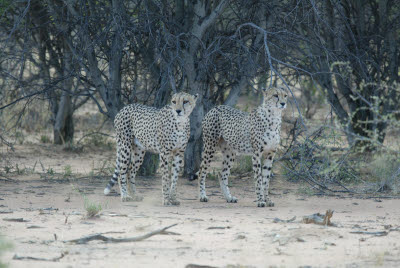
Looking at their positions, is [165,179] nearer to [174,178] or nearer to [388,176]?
[174,178]

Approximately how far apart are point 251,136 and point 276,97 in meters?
0.62

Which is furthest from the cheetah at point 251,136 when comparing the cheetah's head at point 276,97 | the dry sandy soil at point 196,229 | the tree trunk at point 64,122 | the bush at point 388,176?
the tree trunk at point 64,122

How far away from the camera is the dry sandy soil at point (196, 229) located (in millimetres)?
4638

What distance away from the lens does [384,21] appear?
10.8 meters

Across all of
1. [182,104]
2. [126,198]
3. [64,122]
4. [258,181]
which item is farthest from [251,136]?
[64,122]

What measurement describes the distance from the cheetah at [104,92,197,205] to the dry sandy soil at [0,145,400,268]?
0.89ft

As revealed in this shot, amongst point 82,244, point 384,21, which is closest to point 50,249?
point 82,244

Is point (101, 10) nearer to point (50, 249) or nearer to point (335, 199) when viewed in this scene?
point (335, 199)

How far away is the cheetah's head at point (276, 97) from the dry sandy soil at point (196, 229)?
1.24 metres

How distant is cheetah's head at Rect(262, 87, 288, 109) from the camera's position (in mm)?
7464

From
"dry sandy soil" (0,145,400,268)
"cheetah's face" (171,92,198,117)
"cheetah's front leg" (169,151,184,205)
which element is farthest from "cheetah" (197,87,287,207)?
"cheetah's face" (171,92,198,117)

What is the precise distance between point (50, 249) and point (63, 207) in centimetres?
233

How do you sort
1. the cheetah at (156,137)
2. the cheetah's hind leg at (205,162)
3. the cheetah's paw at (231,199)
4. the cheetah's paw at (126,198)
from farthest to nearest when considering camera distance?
the cheetah's hind leg at (205,162) < the cheetah's paw at (231,199) < the cheetah's paw at (126,198) < the cheetah at (156,137)

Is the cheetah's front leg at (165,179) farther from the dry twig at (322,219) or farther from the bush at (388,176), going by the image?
the bush at (388,176)
